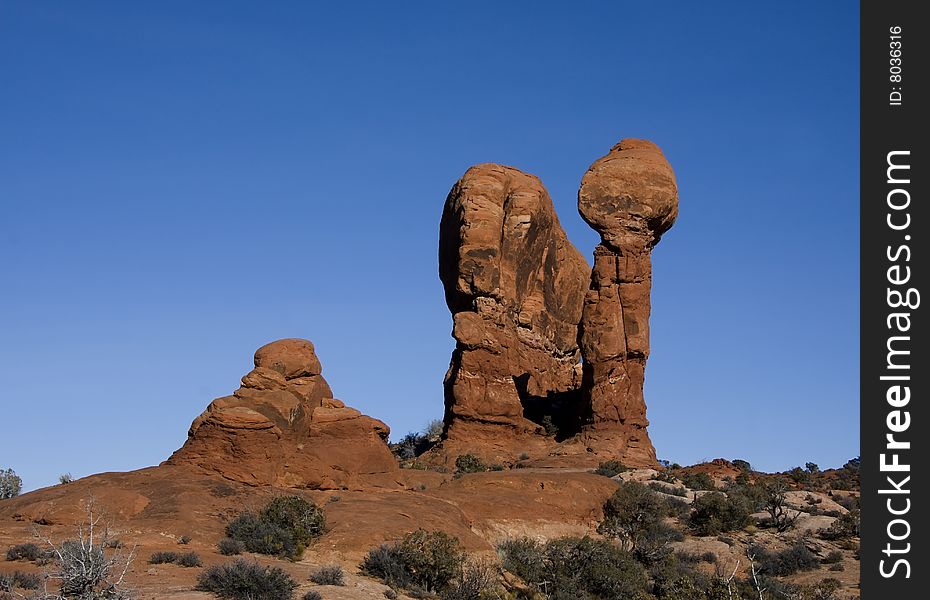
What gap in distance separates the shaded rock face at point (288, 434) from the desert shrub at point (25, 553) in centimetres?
644

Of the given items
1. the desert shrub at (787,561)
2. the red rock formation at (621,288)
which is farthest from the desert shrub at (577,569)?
the red rock formation at (621,288)

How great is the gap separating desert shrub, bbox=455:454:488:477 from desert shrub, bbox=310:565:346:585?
20.1m

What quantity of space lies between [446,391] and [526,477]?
1665 centimetres

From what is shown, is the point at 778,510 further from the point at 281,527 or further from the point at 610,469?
the point at 281,527

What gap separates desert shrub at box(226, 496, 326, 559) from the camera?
70.6 ft

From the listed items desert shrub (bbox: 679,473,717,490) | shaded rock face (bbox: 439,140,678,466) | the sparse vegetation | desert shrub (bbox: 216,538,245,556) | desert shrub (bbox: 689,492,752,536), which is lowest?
the sparse vegetation

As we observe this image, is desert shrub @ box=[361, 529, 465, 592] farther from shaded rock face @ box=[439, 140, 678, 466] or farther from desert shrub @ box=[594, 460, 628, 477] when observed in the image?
shaded rock face @ box=[439, 140, 678, 466]

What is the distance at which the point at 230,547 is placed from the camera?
21.2 meters

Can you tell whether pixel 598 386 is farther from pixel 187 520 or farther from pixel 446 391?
pixel 187 520

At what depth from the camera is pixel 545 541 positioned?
89.1ft

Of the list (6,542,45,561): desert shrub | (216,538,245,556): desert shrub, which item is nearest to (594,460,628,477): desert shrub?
(216,538,245,556): desert shrub

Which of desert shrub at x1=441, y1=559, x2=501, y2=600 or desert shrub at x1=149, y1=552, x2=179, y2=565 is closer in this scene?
desert shrub at x1=149, y1=552, x2=179, y2=565

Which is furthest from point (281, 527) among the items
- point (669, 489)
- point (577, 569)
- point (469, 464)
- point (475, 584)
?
point (469, 464)

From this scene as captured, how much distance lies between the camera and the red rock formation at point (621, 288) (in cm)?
4350
